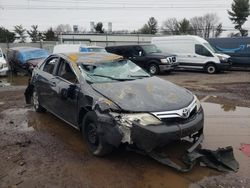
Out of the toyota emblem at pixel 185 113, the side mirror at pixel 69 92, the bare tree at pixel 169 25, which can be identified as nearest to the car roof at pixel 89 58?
the side mirror at pixel 69 92

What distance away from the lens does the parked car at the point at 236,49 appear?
20156 millimetres

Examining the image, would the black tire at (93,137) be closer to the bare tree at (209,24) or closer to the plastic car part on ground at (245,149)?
the plastic car part on ground at (245,149)

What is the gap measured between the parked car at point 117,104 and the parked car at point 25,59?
12.1 meters

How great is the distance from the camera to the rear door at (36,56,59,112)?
6.64 meters

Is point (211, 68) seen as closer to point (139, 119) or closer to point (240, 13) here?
point (139, 119)

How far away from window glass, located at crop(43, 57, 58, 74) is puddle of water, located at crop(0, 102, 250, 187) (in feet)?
3.80

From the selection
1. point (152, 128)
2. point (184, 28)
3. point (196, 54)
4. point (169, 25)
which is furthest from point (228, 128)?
point (169, 25)

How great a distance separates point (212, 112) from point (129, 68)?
2.88m

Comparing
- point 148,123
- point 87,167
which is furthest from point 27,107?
point 148,123

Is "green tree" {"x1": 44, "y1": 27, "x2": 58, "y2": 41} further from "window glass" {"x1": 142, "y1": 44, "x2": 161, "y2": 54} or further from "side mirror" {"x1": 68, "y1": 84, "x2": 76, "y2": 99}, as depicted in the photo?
"side mirror" {"x1": 68, "y1": 84, "x2": 76, "y2": 99}

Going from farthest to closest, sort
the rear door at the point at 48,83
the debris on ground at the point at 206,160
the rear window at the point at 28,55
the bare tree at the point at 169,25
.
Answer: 1. the bare tree at the point at 169,25
2. the rear window at the point at 28,55
3. the rear door at the point at 48,83
4. the debris on ground at the point at 206,160

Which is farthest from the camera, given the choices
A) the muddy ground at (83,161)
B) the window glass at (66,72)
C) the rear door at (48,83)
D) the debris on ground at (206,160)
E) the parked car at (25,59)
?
the parked car at (25,59)

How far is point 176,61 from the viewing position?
766 inches

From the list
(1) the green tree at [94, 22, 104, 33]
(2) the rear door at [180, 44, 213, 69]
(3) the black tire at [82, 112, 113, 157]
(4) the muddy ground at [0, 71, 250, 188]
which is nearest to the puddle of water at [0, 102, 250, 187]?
(4) the muddy ground at [0, 71, 250, 188]
